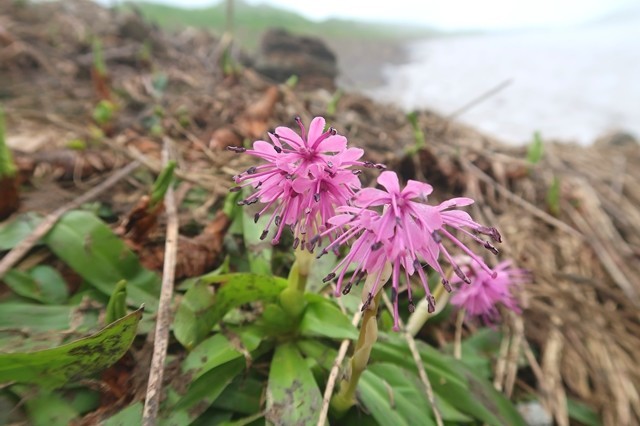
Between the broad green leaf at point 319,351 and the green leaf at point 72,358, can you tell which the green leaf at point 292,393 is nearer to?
the broad green leaf at point 319,351

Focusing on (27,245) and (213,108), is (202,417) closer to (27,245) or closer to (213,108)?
(27,245)

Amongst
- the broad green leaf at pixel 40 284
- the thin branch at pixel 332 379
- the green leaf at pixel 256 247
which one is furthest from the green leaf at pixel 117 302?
the thin branch at pixel 332 379

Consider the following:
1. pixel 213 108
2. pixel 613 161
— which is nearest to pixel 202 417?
pixel 213 108

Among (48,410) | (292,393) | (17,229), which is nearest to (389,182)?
(292,393)

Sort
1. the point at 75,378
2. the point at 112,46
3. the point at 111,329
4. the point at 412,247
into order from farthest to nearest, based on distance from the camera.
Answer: the point at 112,46, the point at 75,378, the point at 111,329, the point at 412,247

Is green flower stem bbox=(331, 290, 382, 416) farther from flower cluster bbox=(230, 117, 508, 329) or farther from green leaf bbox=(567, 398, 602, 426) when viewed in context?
green leaf bbox=(567, 398, 602, 426)

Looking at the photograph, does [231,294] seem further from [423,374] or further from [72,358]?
[423,374]
